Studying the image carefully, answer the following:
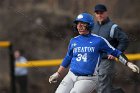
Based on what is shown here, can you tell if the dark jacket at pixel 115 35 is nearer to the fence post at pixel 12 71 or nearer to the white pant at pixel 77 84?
the white pant at pixel 77 84

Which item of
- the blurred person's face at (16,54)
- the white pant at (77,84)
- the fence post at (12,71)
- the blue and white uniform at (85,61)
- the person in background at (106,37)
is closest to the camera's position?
the white pant at (77,84)

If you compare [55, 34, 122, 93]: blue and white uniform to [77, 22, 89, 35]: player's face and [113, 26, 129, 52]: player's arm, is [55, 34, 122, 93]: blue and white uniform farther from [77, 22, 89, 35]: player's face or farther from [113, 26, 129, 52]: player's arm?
[113, 26, 129, 52]: player's arm

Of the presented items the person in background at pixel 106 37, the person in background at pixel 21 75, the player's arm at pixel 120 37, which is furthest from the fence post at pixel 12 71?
the player's arm at pixel 120 37

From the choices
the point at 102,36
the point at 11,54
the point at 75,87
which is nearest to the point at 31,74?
the point at 11,54

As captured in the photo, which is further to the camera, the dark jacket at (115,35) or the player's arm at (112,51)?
the dark jacket at (115,35)

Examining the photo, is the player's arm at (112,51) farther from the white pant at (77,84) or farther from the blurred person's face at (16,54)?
the blurred person's face at (16,54)

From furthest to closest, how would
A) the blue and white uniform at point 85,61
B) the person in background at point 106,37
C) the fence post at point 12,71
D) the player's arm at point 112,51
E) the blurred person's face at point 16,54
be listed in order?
the fence post at point 12,71
the blurred person's face at point 16,54
the person in background at point 106,37
the player's arm at point 112,51
the blue and white uniform at point 85,61

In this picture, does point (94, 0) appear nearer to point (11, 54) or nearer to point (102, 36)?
point (11, 54)

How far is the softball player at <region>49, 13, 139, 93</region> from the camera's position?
8.89 metres

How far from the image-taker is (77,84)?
8797 millimetres

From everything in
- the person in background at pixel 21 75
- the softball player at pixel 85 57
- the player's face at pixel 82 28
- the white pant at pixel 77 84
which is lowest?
the person in background at pixel 21 75

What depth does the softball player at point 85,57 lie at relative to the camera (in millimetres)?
8891

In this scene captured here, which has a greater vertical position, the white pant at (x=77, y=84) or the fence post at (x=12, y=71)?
the white pant at (x=77, y=84)

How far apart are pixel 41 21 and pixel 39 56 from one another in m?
0.98
